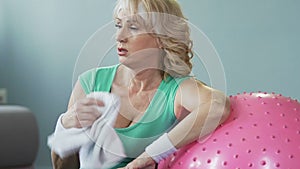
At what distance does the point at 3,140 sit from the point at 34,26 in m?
0.72

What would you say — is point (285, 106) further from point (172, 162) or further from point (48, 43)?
point (48, 43)

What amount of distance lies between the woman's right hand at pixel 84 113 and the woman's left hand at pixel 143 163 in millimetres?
104

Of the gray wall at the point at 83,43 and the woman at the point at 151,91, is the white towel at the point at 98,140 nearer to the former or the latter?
the woman at the point at 151,91

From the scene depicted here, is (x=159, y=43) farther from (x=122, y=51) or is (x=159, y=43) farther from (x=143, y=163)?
(x=143, y=163)

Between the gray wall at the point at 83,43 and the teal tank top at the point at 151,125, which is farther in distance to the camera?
the gray wall at the point at 83,43

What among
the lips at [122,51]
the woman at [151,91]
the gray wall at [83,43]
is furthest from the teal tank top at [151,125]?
the gray wall at [83,43]

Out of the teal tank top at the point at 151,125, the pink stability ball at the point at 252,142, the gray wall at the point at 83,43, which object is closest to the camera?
the pink stability ball at the point at 252,142

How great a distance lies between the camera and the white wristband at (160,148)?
941 millimetres

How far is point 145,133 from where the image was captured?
3.26 feet

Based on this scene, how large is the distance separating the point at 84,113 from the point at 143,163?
0.14 meters

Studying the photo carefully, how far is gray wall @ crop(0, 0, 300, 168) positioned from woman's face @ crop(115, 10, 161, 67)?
653 mm

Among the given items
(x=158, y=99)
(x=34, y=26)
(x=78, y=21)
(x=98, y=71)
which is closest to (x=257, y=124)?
(x=158, y=99)

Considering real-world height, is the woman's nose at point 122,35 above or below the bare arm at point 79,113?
above

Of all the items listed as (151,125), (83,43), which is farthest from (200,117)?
(83,43)
